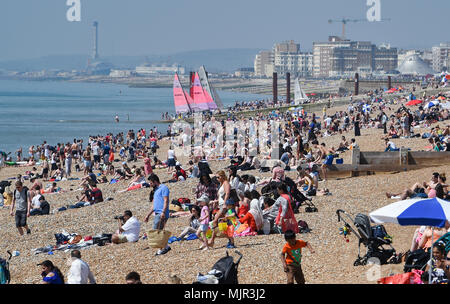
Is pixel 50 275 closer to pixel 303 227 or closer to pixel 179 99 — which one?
pixel 303 227

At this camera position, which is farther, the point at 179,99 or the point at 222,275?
the point at 179,99

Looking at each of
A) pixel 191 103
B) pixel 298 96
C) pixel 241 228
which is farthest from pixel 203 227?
pixel 298 96

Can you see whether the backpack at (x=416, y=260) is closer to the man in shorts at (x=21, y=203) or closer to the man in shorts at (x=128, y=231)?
the man in shorts at (x=128, y=231)

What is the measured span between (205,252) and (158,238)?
2.40 feet

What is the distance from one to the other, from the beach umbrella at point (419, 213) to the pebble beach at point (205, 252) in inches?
35.8

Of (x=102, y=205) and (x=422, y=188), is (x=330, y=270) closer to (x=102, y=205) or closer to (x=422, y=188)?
(x=422, y=188)

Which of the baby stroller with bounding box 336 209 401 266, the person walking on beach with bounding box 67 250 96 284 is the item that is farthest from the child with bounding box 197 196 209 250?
the person walking on beach with bounding box 67 250 96 284

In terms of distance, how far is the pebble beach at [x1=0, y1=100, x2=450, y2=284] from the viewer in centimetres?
948

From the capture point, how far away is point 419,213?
777cm

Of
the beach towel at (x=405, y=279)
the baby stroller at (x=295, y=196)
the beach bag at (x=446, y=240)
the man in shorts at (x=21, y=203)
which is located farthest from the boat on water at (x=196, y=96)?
the beach towel at (x=405, y=279)

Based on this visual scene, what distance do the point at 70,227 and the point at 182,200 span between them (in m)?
2.36

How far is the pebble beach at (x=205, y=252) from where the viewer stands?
31.1 ft
